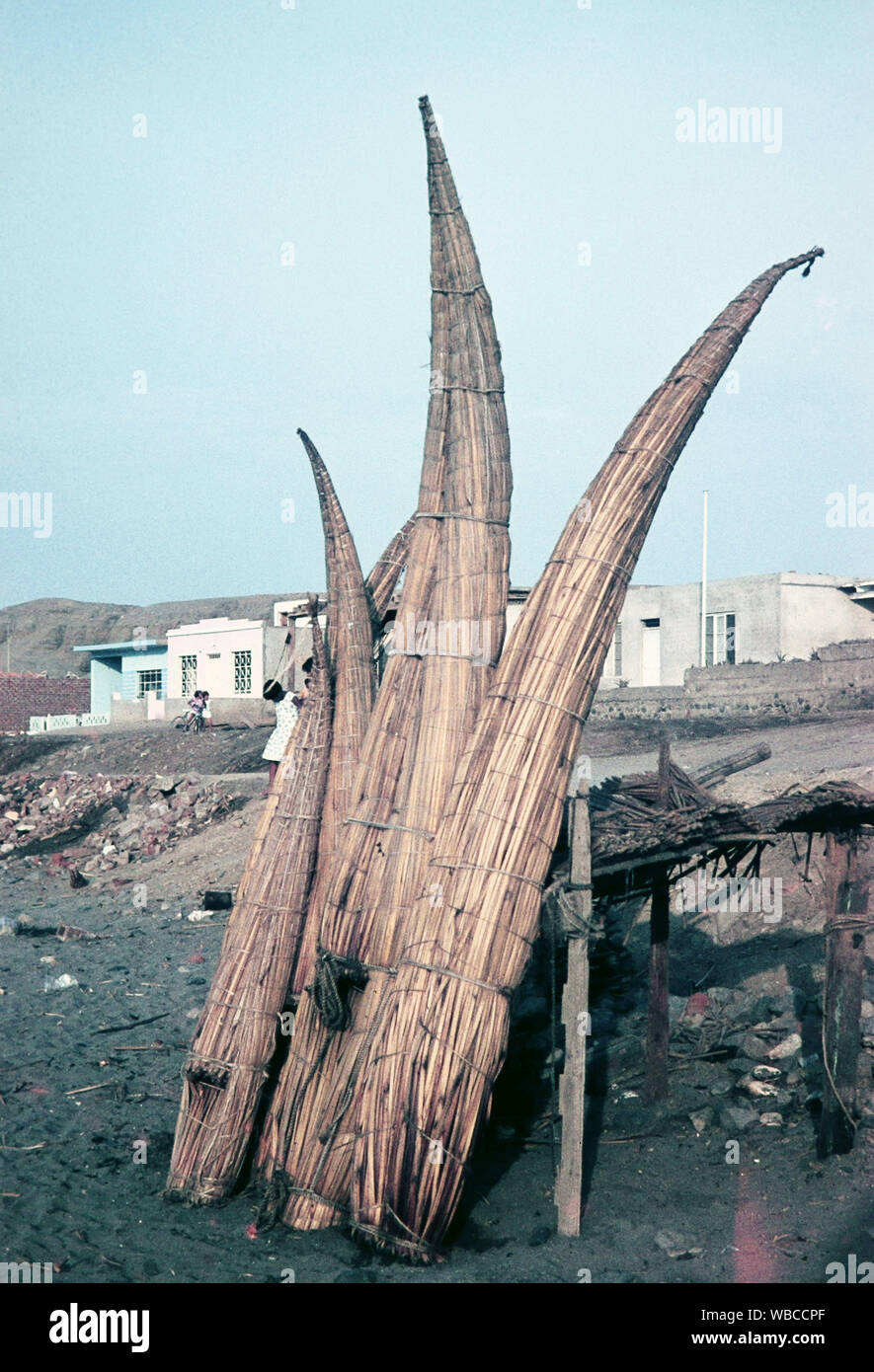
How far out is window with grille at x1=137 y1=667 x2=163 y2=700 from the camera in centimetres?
3312

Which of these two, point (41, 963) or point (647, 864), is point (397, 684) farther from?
point (41, 963)

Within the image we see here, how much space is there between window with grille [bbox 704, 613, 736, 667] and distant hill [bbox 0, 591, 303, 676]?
99.1 feet

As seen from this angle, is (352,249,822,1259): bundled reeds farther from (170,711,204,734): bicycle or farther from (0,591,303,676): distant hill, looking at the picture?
(0,591,303,676): distant hill

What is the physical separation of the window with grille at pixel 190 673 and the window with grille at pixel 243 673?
5.51 ft

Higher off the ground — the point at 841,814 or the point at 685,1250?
the point at 841,814

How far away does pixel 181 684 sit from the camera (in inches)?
1208

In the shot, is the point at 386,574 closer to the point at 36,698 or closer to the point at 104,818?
the point at 104,818

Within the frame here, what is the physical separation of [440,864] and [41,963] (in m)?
8.18

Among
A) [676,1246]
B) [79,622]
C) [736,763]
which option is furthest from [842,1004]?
[79,622]

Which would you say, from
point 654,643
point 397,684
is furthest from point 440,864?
point 654,643

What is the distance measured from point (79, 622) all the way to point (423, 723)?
61037mm

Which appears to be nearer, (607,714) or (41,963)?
(41,963)

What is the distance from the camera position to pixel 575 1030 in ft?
20.2

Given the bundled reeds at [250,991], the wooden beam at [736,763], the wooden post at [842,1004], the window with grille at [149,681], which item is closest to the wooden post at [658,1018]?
the wooden beam at [736,763]
